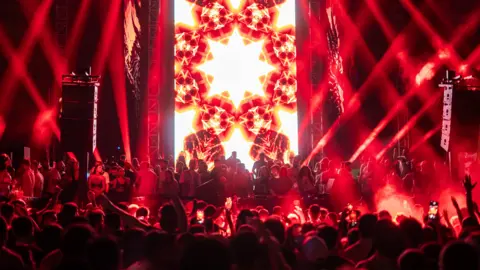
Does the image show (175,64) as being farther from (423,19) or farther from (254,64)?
(423,19)

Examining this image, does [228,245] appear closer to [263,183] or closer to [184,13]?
[263,183]

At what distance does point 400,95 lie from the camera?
870 inches

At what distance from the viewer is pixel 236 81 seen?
875 inches

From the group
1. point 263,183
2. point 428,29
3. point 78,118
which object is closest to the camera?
point 78,118

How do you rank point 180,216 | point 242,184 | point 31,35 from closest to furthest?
point 180,216 → point 242,184 → point 31,35

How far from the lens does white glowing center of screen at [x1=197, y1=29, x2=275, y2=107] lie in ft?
72.7

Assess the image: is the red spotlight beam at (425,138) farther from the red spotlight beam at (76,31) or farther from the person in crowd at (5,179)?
the person in crowd at (5,179)

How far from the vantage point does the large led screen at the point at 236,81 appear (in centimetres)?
2203

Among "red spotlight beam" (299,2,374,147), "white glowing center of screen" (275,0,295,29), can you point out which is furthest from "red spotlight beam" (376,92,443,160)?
"white glowing center of screen" (275,0,295,29)

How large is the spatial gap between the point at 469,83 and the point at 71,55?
36.8 ft

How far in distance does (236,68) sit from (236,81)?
391 millimetres

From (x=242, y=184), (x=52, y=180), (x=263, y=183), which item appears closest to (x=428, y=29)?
(x=263, y=183)

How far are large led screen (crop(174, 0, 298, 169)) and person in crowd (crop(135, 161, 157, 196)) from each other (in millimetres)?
5946

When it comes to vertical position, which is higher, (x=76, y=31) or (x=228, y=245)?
(x=76, y=31)
